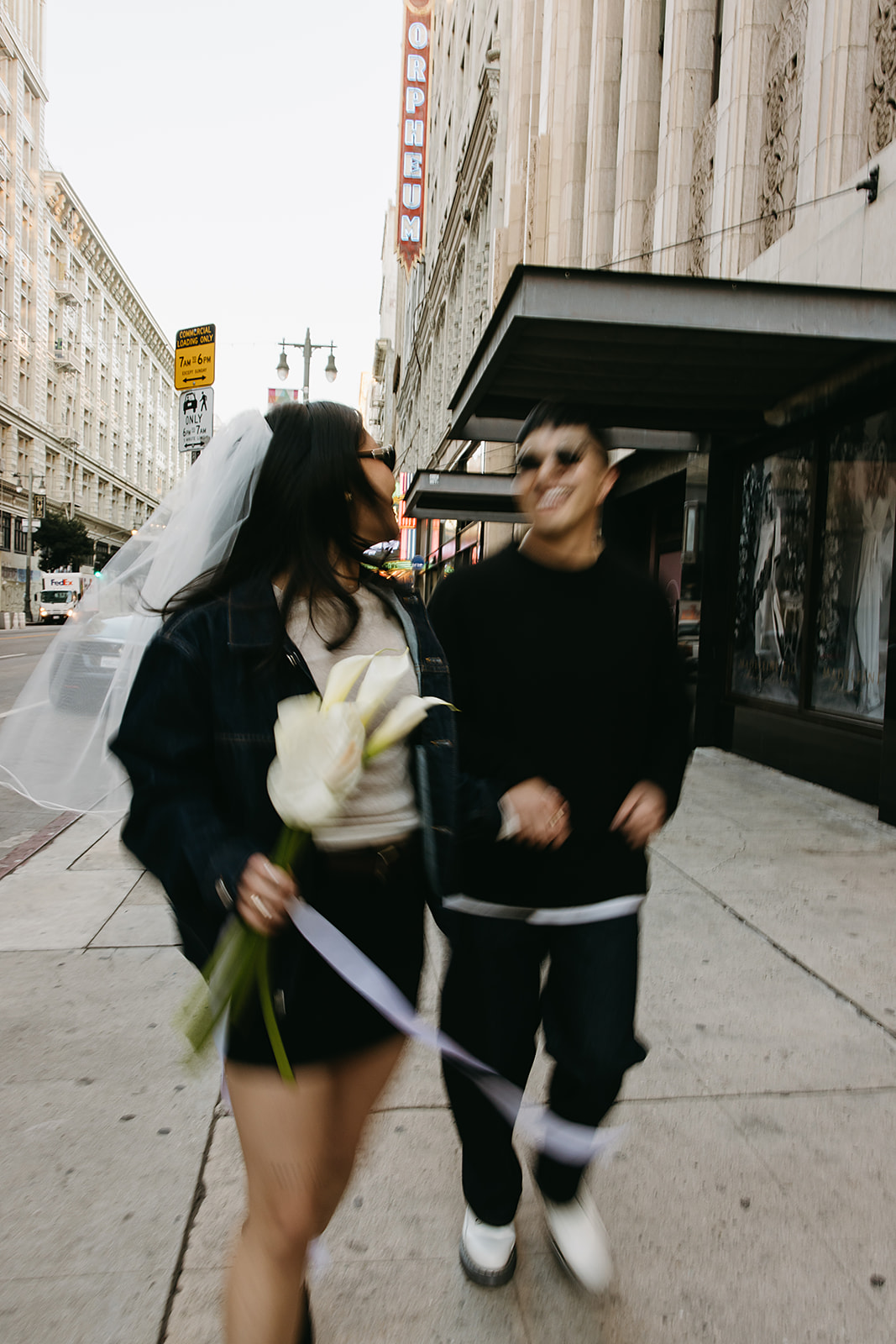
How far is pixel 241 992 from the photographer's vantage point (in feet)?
4.23

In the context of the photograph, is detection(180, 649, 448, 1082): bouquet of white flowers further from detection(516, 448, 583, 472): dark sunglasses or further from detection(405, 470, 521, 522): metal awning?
detection(405, 470, 521, 522): metal awning

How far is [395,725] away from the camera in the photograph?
48.6 inches

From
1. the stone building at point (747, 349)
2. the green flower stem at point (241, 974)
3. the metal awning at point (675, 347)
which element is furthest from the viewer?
the stone building at point (747, 349)

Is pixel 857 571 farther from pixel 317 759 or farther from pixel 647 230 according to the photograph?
pixel 317 759

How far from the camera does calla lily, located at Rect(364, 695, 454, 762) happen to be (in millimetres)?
1227

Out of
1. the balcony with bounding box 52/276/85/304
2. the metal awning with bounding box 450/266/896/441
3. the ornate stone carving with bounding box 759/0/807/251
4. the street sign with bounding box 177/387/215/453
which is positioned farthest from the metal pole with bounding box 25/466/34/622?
the ornate stone carving with bounding box 759/0/807/251

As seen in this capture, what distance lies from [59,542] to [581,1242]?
61235 mm

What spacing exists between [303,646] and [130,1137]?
6.04 feet

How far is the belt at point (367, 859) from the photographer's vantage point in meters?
1.39

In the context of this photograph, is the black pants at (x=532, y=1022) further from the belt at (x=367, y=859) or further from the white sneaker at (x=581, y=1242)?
the belt at (x=367, y=859)

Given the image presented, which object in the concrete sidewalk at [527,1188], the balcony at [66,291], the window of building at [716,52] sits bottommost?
the concrete sidewalk at [527,1188]

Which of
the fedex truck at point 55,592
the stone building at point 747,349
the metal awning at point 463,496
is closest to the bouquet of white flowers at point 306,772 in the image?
the stone building at point 747,349

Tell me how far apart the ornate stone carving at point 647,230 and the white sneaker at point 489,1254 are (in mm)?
10727

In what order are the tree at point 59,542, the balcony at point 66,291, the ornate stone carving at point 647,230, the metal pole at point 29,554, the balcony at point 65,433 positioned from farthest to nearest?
the balcony at point 66,291, the balcony at point 65,433, the metal pole at point 29,554, the tree at point 59,542, the ornate stone carving at point 647,230
